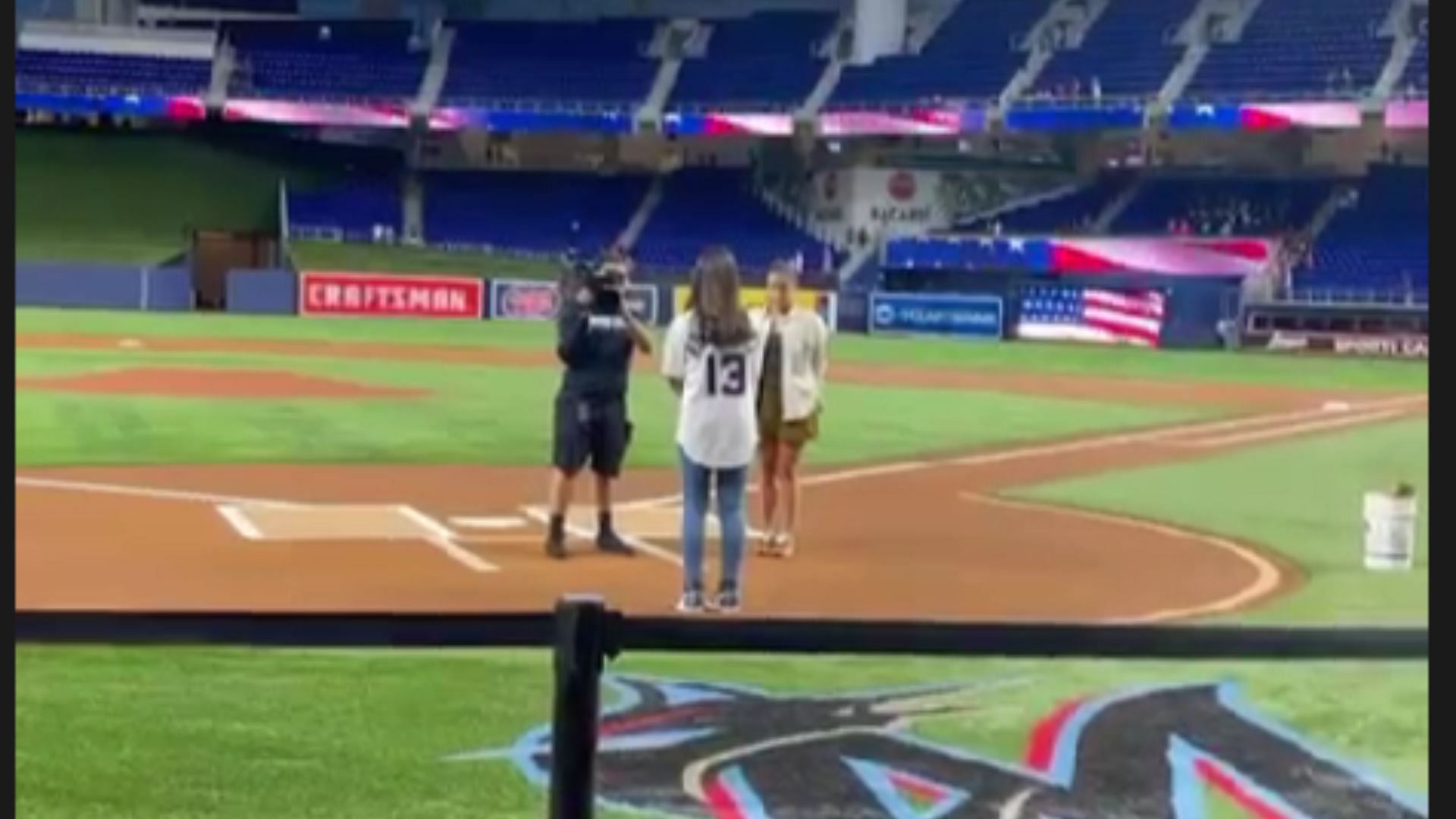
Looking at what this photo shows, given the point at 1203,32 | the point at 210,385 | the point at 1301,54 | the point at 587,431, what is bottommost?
the point at 210,385

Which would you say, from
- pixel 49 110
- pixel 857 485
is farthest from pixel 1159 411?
pixel 49 110

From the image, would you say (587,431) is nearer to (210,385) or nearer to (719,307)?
Answer: (719,307)

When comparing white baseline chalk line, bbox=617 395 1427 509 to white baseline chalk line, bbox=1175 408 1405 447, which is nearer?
white baseline chalk line, bbox=617 395 1427 509

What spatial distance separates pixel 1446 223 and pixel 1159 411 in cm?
2164

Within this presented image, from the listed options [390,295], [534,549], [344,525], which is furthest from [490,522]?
[390,295]

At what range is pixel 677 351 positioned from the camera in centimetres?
947

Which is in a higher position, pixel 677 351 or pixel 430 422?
pixel 677 351

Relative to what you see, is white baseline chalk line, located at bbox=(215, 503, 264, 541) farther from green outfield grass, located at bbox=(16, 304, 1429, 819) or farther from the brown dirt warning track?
green outfield grass, located at bbox=(16, 304, 1429, 819)

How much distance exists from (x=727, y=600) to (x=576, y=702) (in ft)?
22.6

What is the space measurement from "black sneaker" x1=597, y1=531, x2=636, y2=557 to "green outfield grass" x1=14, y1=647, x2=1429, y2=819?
4.12m

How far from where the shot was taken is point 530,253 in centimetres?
4872

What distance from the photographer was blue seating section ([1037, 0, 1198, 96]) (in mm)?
46969

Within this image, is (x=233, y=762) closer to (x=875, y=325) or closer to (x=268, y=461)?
(x=268, y=461)

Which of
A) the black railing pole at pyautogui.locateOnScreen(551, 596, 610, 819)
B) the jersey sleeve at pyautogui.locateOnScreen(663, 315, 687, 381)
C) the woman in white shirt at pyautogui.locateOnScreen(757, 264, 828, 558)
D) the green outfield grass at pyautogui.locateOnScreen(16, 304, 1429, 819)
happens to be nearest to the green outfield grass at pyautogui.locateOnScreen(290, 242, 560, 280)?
the green outfield grass at pyautogui.locateOnScreen(16, 304, 1429, 819)
